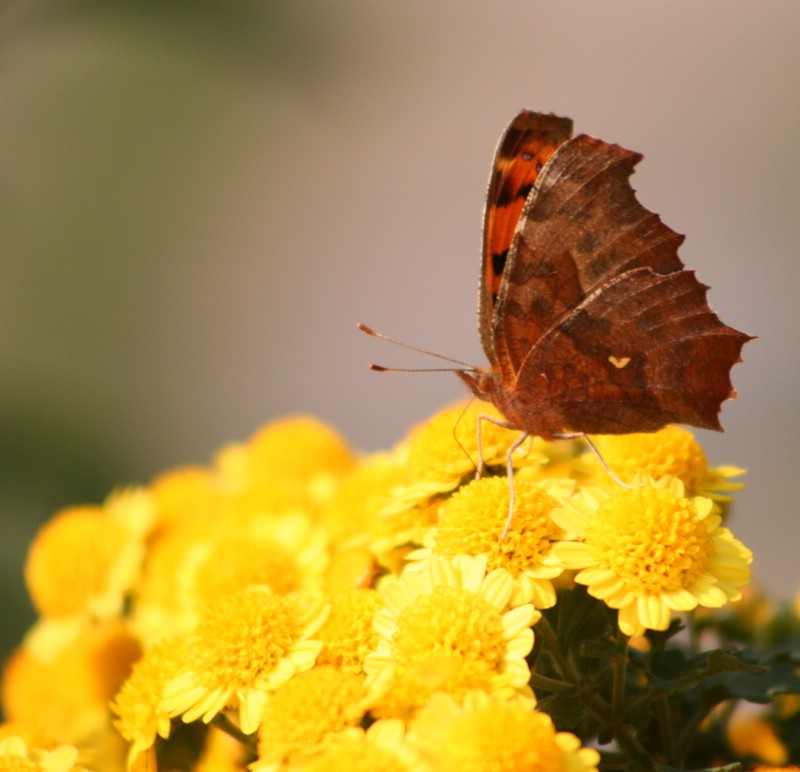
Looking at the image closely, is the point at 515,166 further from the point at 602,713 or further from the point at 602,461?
the point at 602,713

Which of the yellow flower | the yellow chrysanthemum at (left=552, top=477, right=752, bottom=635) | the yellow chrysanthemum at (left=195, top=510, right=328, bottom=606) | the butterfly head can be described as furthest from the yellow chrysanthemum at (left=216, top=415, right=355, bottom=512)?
the yellow chrysanthemum at (left=552, top=477, right=752, bottom=635)

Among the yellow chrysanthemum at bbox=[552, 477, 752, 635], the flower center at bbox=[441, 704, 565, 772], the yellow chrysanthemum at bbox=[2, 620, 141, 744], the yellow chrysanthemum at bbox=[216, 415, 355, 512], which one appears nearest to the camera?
the flower center at bbox=[441, 704, 565, 772]

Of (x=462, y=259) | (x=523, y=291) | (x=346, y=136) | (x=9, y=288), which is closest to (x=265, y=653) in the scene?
(x=523, y=291)

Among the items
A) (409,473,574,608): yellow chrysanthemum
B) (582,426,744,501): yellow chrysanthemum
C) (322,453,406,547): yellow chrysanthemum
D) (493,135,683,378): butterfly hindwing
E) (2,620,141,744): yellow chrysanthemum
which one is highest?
(493,135,683,378): butterfly hindwing

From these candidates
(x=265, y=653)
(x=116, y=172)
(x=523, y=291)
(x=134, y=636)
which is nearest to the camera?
(x=265, y=653)

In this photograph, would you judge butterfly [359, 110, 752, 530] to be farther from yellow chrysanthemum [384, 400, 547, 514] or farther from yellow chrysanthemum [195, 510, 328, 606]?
yellow chrysanthemum [195, 510, 328, 606]

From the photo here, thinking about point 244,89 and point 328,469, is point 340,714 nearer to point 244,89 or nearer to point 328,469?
point 328,469

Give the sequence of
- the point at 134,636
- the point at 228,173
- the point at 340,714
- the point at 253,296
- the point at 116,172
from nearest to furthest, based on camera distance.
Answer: the point at 340,714 < the point at 134,636 < the point at 116,172 < the point at 253,296 < the point at 228,173

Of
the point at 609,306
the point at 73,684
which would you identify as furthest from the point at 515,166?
the point at 73,684
